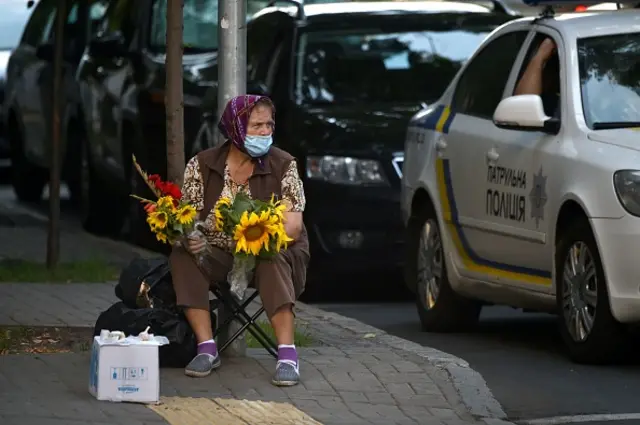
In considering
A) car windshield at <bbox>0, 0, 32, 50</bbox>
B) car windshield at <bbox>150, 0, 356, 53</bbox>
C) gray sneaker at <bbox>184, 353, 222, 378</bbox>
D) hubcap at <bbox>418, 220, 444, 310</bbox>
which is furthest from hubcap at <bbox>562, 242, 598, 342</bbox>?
car windshield at <bbox>0, 0, 32, 50</bbox>

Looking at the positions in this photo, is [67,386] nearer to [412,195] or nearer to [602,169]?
[602,169]

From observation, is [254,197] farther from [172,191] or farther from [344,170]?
[344,170]

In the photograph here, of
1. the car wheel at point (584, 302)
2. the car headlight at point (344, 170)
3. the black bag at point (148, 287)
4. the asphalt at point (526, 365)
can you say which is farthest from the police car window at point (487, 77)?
the black bag at point (148, 287)

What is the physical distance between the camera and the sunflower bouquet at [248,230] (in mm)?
7973

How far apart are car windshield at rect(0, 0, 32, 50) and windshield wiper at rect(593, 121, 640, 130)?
44.5 feet

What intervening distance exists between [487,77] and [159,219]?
2878 millimetres

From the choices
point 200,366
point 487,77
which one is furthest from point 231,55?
point 487,77

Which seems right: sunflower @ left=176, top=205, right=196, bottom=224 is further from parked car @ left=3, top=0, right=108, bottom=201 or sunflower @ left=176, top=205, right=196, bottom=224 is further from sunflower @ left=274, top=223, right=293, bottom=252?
parked car @ left=3, top=0, right=108, bottom=201

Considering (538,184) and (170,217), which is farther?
(538,184)

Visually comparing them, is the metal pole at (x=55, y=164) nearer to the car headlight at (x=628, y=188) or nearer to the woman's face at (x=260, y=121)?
the woman's face at (x=260, y=121)

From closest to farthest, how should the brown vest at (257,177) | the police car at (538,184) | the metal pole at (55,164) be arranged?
the brown vest at (257,177)
the police car at (538,184)
the metal pole at (55,164)

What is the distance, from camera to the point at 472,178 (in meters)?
10.0

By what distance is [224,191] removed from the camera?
836 centimetres

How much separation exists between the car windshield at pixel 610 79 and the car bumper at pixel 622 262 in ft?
2.34
